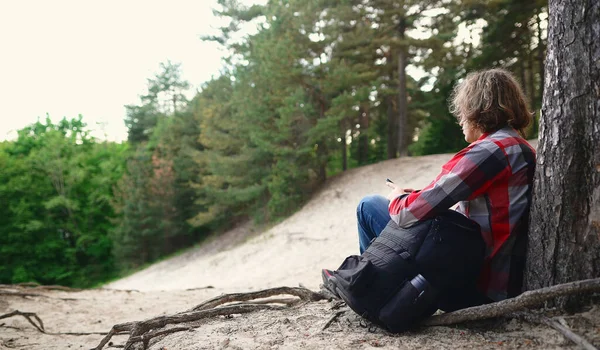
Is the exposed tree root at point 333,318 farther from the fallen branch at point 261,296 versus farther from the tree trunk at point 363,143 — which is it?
the tree trunk at point 363,143

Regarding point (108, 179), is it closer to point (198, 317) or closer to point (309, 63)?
point (309, 63)

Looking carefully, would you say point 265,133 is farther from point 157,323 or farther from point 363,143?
point 157,323

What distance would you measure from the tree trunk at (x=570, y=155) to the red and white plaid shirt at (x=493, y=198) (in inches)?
3.5

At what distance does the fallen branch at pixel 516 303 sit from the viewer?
5.91ft

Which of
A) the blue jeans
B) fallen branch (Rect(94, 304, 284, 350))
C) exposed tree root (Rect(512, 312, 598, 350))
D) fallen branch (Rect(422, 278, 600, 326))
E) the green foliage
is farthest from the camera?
the green foliage

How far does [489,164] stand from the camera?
6.47 ft

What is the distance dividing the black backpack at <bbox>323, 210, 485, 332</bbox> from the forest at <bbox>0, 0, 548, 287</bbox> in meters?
12.8

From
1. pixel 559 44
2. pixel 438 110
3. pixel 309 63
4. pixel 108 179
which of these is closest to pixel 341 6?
pixel 309 63

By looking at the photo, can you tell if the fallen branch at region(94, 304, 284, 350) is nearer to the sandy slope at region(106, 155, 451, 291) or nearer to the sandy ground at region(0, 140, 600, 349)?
the sandy ground at region(0, 140, 600, 349)

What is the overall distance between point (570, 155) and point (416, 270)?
89cm

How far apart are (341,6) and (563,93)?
1469cm

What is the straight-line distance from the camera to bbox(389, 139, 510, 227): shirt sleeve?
1.97 m

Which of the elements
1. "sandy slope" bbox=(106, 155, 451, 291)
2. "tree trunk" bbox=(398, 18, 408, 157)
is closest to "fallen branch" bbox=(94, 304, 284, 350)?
"sandy slope" bbox=(106, 155, 451, 291)

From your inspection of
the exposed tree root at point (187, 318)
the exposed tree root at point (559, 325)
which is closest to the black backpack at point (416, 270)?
the exposed tree root at point (559, 325)
